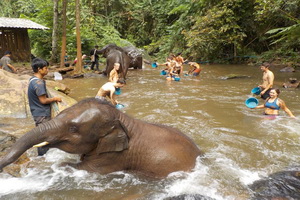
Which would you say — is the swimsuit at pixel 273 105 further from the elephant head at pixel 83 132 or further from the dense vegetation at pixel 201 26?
the dense vegetation at pixel 201 26

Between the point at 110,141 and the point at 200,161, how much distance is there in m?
1.53

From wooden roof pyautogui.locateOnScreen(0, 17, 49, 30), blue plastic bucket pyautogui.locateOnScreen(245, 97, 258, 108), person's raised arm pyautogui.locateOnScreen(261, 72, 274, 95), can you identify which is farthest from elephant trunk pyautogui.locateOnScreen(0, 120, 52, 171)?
wooden roof pyautogui.locateOnScreen(0, 17, 49, 30)

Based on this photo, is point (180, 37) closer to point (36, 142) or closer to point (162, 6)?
point (162, 6)

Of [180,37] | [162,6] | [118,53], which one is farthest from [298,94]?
[162,6]

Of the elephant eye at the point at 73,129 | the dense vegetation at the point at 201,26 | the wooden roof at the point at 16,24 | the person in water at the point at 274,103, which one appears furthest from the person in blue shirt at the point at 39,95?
the wooden roof at the point at 16,24

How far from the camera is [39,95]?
13.1 feet

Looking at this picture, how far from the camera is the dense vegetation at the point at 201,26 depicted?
48.7 ft

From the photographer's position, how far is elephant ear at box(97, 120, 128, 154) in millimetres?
3293

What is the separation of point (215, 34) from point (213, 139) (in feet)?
41.8

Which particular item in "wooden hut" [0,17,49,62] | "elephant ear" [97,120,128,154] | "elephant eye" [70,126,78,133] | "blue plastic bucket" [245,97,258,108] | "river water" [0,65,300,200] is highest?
"wooden hut" [0,17,49,62]

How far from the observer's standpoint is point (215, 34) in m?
16.6

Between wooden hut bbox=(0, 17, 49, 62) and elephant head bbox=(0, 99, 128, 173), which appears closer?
elephant head bbox=(0, 99, 128, 173)

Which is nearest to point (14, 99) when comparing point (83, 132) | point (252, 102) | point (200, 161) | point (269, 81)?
point (83, 132)

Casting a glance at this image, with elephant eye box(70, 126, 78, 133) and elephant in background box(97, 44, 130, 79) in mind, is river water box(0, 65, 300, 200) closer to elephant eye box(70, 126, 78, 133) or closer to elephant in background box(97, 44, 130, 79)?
elephant eye box(70, 126, 78, 133)
